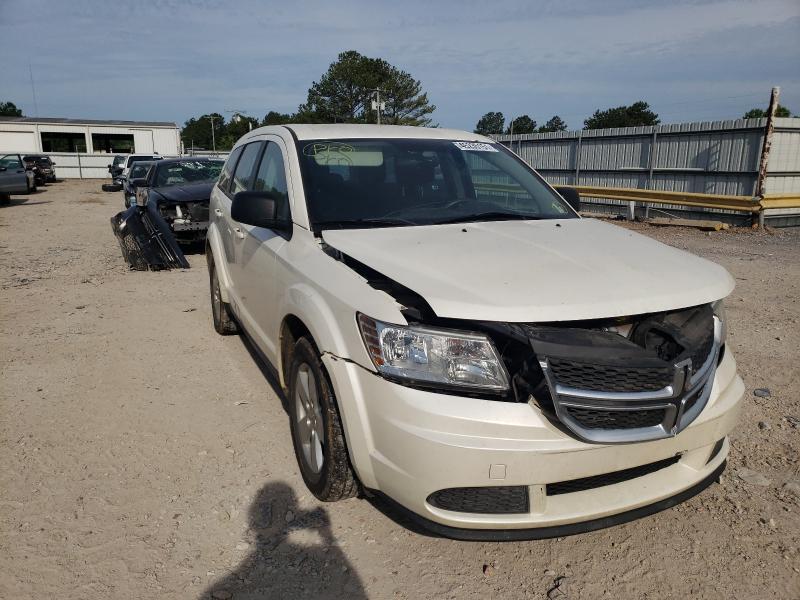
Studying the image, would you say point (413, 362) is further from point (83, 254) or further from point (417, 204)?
point (83, 254)

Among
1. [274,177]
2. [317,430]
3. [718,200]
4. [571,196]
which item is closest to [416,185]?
[274,177]

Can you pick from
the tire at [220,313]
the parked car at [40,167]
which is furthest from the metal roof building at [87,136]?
the tire at [220,313]

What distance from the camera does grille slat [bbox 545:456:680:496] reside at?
2.33 meters

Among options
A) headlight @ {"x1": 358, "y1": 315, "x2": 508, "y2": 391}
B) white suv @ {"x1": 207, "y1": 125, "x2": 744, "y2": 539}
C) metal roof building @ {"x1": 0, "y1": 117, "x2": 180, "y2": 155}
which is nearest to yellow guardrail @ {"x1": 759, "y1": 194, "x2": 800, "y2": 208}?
white suv @ {"x1": 207, "y1": 125, "x2": 744, "y2": 539}

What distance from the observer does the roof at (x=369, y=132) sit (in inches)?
152

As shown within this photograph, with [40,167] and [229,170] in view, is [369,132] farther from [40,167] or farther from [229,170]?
[40,167]

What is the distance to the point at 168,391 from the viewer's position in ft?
14.8

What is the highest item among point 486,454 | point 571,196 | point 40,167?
point 571,196

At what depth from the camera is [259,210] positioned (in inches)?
129

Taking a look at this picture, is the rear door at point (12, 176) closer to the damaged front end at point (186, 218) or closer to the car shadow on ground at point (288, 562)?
the damaged front end at point (186, 218)

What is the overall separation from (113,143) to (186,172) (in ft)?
150

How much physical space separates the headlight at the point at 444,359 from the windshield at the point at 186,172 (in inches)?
406

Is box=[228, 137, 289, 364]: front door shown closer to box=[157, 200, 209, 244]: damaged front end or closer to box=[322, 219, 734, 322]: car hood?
box=[322, 219, 734, 322]: car hood

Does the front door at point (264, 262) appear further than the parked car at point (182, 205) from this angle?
No
